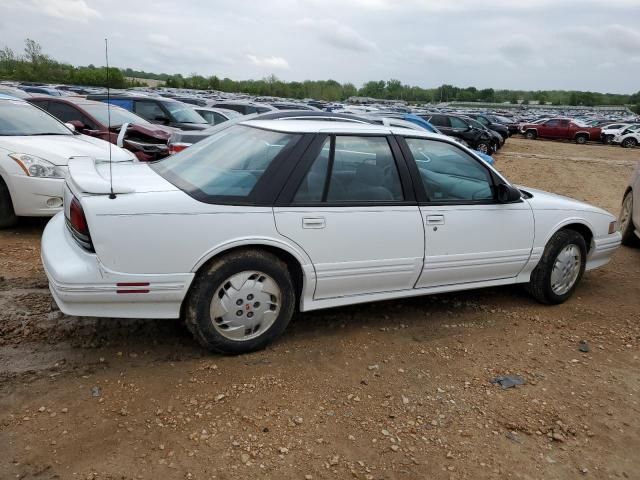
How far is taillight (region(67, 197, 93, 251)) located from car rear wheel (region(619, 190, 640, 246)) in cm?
650

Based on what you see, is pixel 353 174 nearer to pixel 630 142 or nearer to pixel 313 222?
pixel 313 222

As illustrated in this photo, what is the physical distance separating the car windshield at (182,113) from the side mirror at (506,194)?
9.20m

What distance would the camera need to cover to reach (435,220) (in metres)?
3.86

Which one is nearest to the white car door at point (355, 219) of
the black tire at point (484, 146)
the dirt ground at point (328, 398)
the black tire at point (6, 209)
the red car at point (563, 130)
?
the dirt ground at point (328, 398)

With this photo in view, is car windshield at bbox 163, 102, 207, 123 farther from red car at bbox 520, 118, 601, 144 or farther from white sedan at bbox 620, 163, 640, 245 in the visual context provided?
red car at bbox 520, 118, 601, 144

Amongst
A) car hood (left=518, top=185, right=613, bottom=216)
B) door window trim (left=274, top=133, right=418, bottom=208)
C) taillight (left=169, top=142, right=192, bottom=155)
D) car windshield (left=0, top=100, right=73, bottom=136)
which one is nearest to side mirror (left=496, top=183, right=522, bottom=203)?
car hood (left=518, top=185, right=613, bottom=216)

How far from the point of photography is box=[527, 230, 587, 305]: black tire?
455 cm

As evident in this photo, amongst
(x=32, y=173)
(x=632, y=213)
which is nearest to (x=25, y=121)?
(x=32, y=173)

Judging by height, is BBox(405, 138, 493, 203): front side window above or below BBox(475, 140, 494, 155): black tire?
above

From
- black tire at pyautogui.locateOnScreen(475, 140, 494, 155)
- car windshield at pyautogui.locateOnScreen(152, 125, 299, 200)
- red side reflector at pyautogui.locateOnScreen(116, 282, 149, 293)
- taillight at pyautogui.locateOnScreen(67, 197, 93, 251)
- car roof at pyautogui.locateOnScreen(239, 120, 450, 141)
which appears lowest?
black tire at pyautogui.locateOnScreen(475, 140, 494, 155)

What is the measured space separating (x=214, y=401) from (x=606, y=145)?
3381 cm

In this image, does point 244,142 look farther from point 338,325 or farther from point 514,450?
point 514,450

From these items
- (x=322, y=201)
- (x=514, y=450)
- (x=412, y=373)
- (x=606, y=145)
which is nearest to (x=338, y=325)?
(x=412, y=373)

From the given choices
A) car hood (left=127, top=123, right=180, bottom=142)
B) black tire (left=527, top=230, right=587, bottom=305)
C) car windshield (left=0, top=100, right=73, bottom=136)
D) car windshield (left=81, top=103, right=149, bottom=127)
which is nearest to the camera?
black tire (left=527, top=230, right=587, bottom=305)
